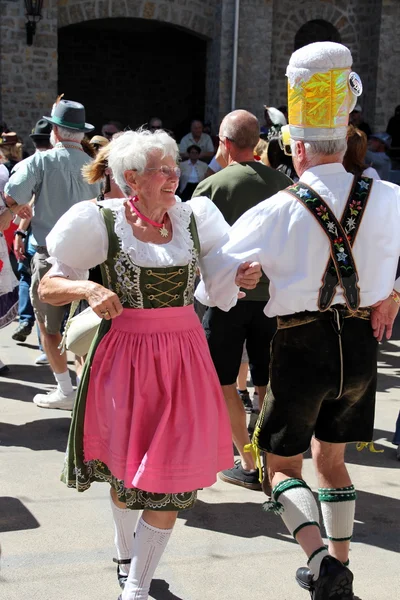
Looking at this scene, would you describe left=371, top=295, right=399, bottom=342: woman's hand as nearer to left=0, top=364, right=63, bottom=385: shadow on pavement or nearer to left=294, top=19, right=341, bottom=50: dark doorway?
left=0, top=364, right=63, bottom=385: shadow on pavement

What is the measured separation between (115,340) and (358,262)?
2.88 feet

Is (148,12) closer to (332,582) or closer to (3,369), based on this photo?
(3,369)

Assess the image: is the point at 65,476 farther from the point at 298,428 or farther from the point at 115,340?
the point at 298,428

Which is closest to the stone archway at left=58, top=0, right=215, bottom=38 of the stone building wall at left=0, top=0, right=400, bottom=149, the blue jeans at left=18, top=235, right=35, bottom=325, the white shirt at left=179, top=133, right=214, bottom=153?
the stone building wall at left=0, top=0, right=400, bottom=149

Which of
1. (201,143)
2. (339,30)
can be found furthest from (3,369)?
(339,30)

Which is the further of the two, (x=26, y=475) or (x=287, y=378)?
(x=26, y=475)

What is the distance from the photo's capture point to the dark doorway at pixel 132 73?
1877 centimetres

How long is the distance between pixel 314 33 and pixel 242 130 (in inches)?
505

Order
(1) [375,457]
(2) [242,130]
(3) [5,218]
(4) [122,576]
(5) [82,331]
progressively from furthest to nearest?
(3) [5,218], (1) [375,457], (2) [242,130], (5) [82,331], (4) [122,576]

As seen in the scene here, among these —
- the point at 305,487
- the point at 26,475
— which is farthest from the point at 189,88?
the point at 305,487

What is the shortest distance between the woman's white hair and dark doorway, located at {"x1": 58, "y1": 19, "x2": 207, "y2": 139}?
52.5 feet

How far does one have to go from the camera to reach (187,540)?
3.48m

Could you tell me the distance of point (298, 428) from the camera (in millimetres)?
2770

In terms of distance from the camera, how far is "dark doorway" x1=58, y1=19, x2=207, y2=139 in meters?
18.8
